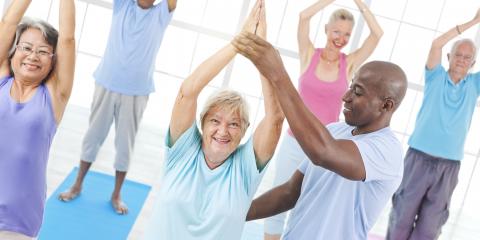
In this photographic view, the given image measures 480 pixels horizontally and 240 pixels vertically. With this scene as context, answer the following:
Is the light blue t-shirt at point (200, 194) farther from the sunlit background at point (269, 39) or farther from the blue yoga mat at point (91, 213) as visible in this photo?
the sunlit background at point (269, 39)

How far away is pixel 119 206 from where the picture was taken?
12.7 ft

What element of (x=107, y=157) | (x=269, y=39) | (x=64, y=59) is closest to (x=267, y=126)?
(x=64, y=59)

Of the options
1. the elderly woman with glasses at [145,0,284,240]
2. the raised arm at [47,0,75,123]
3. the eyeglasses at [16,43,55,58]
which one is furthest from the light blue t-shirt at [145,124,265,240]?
the eyeglasses at [16,43,55,58]

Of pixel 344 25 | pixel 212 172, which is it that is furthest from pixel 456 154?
pixel 212 172

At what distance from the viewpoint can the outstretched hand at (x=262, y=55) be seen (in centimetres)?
159

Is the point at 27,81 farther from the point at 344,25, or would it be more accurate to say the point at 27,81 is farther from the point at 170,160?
the point at 344,25

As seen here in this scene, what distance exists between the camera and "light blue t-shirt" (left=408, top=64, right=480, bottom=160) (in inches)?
145

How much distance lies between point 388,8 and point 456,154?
8.11 feet

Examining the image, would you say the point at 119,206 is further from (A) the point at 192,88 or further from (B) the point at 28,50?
(A) the point at 192,88

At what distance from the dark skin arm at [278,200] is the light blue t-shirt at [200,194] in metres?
0.13

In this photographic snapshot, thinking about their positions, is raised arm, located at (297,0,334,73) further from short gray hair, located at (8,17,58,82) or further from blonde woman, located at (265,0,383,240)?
short gray hair, located at (8,17,58,82)

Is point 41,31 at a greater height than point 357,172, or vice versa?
point 41,31

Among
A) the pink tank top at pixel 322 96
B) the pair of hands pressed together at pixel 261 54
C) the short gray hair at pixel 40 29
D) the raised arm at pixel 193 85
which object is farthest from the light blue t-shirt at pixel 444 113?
the short gray hair at pixel 40 29

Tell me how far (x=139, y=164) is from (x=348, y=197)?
10.6 feet
